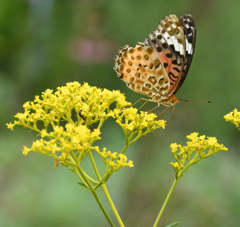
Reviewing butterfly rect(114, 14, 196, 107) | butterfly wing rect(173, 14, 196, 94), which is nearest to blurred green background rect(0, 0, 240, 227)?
butterfly rect(114, 14, 196, 107)

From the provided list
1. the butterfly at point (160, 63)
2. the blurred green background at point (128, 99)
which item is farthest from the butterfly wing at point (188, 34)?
the blurred green background at point (128, 99)

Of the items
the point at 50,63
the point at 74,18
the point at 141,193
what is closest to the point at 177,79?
the point at 141,193

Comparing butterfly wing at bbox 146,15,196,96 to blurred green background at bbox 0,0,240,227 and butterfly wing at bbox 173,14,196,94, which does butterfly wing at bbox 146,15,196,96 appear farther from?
blurred green background at bbox 0,0,240,227

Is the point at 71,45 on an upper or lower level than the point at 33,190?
upper

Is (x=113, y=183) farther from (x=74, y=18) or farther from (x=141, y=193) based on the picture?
(x=74, y=18)

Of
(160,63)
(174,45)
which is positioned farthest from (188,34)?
(160,63)
